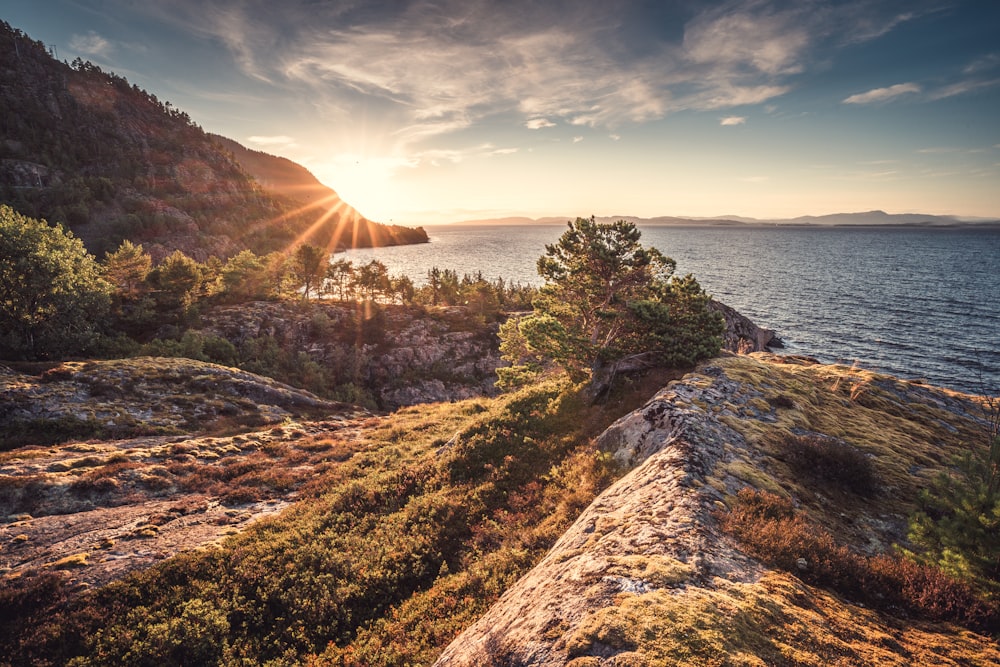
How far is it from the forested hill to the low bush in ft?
522

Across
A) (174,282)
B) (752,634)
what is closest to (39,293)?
(174,282)

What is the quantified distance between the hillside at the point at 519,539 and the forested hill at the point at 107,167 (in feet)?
455

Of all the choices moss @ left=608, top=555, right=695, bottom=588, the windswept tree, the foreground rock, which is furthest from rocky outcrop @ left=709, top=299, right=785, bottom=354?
the windswept tree

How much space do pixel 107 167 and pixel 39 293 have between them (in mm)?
167957

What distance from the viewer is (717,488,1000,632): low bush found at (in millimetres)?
7379

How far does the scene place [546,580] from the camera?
8852 millimetres

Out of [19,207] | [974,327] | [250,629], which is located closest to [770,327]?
[974,327]

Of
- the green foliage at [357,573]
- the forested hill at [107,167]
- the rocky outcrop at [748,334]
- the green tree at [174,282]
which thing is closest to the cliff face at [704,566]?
the green foliage at [357,573]

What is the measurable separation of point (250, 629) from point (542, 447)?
13244 mm

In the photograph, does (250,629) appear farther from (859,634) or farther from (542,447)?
(859,634)

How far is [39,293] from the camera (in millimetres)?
37125

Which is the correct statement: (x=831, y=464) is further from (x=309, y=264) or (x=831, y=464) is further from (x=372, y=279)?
(x=309, y=264)

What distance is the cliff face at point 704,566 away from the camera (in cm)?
615

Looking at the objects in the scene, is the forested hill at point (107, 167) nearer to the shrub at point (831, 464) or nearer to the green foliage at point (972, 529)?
the shrub at point (831, 464)
